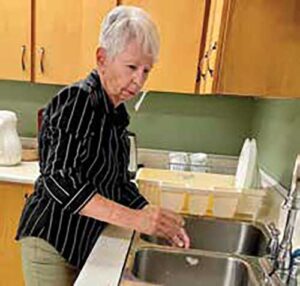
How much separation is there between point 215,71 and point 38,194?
0.67 metres

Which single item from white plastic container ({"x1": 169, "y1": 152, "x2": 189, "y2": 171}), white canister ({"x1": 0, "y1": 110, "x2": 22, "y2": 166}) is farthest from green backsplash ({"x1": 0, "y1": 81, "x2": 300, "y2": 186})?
white canister ({"x1": 0, "y1": 110, "x2": 22, "y2": 166})

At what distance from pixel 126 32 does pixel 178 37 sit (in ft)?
3.22

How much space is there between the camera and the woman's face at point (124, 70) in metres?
1.27

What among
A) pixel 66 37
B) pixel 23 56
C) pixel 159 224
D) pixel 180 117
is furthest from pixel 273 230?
pixel 23 56

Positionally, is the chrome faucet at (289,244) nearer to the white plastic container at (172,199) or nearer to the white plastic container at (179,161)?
the white plastic container at (172,199)

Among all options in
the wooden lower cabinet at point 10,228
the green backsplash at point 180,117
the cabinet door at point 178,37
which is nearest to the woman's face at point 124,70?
the cabinet door at point 178,37

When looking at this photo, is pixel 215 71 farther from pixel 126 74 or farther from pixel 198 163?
pixel 198 163

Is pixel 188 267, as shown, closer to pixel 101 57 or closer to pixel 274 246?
pixel 274 246

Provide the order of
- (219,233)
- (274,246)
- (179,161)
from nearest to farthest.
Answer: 1. (274,246)
2. (219,233)
3. (179,161)

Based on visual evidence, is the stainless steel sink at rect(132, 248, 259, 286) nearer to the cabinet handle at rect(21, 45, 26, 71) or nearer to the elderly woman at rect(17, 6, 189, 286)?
the elderly woman at rect(17, 6, 189, 286)

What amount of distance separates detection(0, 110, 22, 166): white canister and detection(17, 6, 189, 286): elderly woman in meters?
1.00

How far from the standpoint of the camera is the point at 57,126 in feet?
4.05

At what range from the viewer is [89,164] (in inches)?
50.5

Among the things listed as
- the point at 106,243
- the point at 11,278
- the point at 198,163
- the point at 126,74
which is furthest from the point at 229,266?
the point at 11,278
